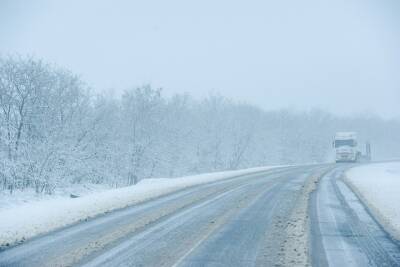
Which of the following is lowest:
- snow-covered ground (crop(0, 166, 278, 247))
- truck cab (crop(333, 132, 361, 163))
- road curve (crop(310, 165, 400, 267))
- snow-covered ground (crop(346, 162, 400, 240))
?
snow-covered ground (crop(0, 166, 278, 247))

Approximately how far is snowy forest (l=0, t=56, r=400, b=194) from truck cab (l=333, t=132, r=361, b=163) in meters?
14.2

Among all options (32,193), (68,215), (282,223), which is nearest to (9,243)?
(68,215)

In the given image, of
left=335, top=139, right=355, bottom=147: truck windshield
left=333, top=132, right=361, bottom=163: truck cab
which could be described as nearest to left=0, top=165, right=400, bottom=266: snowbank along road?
left=333, top=132, right=361, bottom=163: truck cab

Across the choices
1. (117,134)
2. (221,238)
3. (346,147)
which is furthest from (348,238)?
(346,147)

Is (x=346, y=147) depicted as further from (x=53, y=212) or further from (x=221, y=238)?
(x=221, y=238)

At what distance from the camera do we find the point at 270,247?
31.1 ft

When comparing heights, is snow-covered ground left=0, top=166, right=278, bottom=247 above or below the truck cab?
below

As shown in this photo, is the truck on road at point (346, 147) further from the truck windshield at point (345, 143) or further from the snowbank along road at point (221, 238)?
the snowbank along road at point (221, 238)

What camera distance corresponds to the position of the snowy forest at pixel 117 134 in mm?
29969

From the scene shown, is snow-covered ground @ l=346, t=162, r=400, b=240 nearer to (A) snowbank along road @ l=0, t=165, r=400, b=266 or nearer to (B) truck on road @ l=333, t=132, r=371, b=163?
(A) snowbank along road @ l=0, t=165, r=400, b=266

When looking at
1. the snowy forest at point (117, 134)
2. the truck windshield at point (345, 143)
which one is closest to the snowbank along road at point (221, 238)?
the snowy forest at point (117, 134)

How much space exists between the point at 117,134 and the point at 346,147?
3074 cm

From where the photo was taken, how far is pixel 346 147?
58.5 metres

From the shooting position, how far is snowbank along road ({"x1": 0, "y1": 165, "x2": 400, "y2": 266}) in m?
8.56
